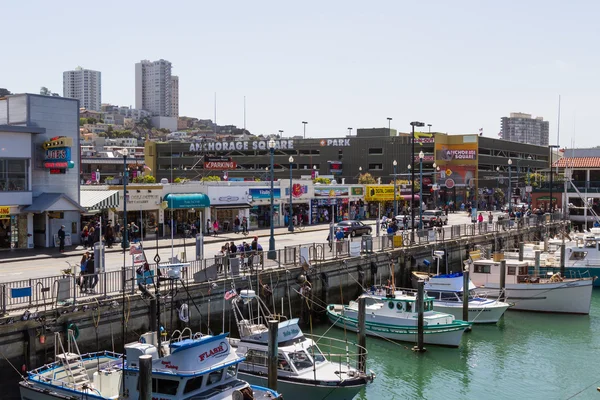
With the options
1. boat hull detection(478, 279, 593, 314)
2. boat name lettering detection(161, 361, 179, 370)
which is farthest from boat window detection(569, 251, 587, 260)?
boat name lettering detection(161, 361, 179, 370)

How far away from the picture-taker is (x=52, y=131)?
43812 millimetres

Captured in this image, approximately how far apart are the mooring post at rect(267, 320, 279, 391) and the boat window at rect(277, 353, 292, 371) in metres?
1.35

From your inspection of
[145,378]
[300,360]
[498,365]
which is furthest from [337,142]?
[145,378]

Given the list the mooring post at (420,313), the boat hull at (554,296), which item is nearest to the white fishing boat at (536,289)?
the boat hull at (554,296)

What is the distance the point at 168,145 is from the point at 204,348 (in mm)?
101199

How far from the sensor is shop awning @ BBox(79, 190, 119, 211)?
46.0m

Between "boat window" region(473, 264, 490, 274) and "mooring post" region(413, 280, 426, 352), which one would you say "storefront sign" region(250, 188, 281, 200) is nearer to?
"boat window" region(473, 264, 490, 274)

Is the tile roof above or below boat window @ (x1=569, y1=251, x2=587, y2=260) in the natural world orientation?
above

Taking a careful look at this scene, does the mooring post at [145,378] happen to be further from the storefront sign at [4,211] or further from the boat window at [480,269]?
the boat window at [480,269]

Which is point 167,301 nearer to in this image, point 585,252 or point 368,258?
point 368,258

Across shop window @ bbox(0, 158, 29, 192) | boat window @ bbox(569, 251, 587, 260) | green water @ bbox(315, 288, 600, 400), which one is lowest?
green water @ bbox(315, 288, 600, 400)

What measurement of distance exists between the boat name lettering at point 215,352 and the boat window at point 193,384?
0.54m

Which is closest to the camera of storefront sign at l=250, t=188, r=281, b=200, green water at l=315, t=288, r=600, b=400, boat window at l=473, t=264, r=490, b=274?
green water at l=315, t=288, r=600, b=400

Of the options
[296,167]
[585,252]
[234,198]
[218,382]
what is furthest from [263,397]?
[296,167]
